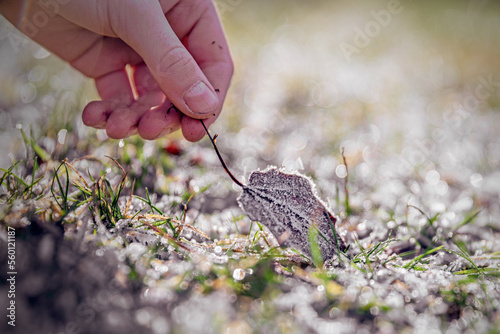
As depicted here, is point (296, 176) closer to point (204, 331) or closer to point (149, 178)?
point (204, 331)

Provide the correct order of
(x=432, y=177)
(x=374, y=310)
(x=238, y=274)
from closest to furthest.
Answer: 1. (x=374, y=310)
2. (x=238, y=274)
3. (x=432, y=177)

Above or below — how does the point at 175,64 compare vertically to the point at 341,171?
above

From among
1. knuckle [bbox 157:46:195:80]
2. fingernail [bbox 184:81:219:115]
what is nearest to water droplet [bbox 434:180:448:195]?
fingernail [bbox 184:81:219:115]

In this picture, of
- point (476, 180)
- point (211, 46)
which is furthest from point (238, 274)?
point (476, 180)

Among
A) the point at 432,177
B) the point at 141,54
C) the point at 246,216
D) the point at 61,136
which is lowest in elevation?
the point at 432,177

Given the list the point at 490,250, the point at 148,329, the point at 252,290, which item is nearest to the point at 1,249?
the point at 148,329

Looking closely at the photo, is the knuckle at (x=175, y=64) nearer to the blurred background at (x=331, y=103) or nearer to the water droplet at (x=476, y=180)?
the blurred background at (x=331, y=103)

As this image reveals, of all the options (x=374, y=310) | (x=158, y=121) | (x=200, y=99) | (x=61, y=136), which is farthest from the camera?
(x=61, y=136)

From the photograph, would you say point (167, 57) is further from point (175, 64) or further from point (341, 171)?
point (341, 171)
